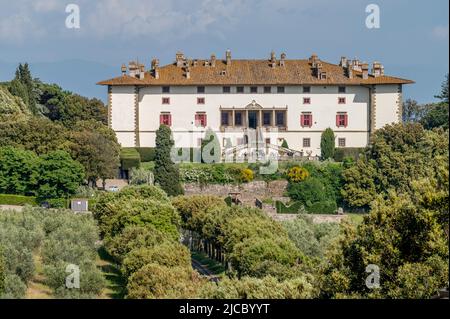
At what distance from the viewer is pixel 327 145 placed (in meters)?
71.6

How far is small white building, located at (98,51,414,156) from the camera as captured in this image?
240 feet

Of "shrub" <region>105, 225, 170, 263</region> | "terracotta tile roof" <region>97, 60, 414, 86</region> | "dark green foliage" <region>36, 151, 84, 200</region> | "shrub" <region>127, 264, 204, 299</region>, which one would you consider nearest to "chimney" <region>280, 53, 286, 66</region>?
"terracotta tile roof" <region>97, 60, 414, 86</region>

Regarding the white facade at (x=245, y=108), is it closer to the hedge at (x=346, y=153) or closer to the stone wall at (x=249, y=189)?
the hedge at (x=346, y=153)

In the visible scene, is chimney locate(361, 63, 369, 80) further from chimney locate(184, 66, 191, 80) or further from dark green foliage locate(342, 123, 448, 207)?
chimney locate(184, 66, 191, 80)

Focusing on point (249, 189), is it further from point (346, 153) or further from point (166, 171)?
point (346, 153)

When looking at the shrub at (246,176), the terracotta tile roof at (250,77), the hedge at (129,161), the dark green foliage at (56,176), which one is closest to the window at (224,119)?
the terracotta tile roof at (250,77)

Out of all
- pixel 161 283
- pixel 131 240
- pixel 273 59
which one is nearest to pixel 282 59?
pixel 273 59

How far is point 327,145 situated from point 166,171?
41.8ft

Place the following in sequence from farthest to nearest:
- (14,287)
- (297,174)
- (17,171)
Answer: (297,174) → (17,171) → (14,287)

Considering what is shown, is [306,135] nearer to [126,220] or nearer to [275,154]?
[275,154]

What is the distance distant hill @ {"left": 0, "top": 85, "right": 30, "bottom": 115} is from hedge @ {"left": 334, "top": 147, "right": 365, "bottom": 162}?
64.2 feet

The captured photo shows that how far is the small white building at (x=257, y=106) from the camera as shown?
73125 millimetres
